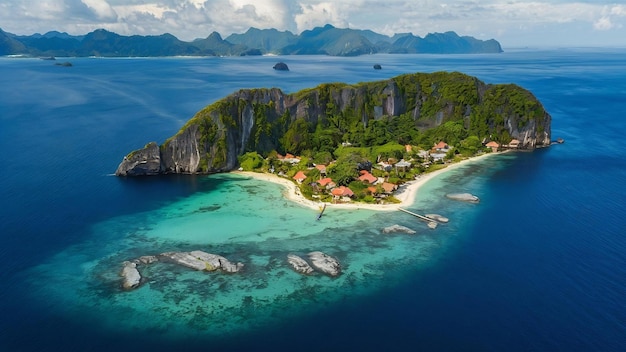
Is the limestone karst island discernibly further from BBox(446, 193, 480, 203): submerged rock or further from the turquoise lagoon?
the turquoise lagoon

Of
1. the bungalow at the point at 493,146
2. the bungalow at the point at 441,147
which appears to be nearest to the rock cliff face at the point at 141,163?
the bungalow at the point at 441,147

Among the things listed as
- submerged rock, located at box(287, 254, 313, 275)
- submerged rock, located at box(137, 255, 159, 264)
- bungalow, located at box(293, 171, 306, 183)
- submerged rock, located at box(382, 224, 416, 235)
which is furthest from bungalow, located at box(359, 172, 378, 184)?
submerged rock, located at box(137, 255, 159, 264)

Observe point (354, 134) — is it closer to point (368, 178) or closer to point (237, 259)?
point (368, 178)

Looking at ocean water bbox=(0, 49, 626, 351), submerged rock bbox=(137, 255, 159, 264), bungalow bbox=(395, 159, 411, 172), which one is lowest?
ocean water bbox=(0, 49, 626, 351)

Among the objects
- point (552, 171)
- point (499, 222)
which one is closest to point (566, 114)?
point (552, 171)

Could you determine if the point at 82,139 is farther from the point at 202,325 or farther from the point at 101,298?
the point at 202,325

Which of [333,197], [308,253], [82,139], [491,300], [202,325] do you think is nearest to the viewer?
[202,325]
